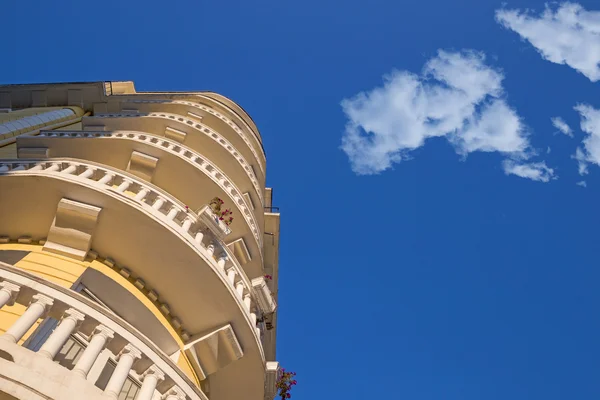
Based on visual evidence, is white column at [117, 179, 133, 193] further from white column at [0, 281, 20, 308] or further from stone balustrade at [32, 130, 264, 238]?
white column at [0, 281, 20, 308]

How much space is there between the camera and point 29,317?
7062 mm

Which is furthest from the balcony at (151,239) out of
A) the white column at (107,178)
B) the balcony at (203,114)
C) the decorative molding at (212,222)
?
the balcony at (203,114)

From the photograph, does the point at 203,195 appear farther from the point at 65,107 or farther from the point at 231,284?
the point at 65,107

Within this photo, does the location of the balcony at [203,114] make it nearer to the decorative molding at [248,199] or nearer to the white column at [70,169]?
the decorative molding at [248,199]

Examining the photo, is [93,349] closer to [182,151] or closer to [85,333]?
[85,333]

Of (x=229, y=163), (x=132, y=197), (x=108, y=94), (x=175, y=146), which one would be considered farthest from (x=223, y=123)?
(x=132, y=197)

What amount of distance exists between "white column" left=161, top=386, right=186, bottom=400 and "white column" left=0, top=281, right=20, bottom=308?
252 centimetres

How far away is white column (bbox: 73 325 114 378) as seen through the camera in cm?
684

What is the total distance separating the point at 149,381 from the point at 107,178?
599 centimetres

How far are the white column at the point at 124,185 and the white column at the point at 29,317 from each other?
194 inches

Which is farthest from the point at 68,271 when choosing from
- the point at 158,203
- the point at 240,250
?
the point at 240,250

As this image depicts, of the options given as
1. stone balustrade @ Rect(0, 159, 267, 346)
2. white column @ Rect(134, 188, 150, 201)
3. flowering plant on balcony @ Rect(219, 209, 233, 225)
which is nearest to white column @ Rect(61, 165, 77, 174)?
stone balustrade @ Rect(0, 159, 267, 346)

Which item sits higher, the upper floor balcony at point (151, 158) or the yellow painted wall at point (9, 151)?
the yellow painted wall at point (9, 151)

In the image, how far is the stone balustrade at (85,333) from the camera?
682 centimetres
